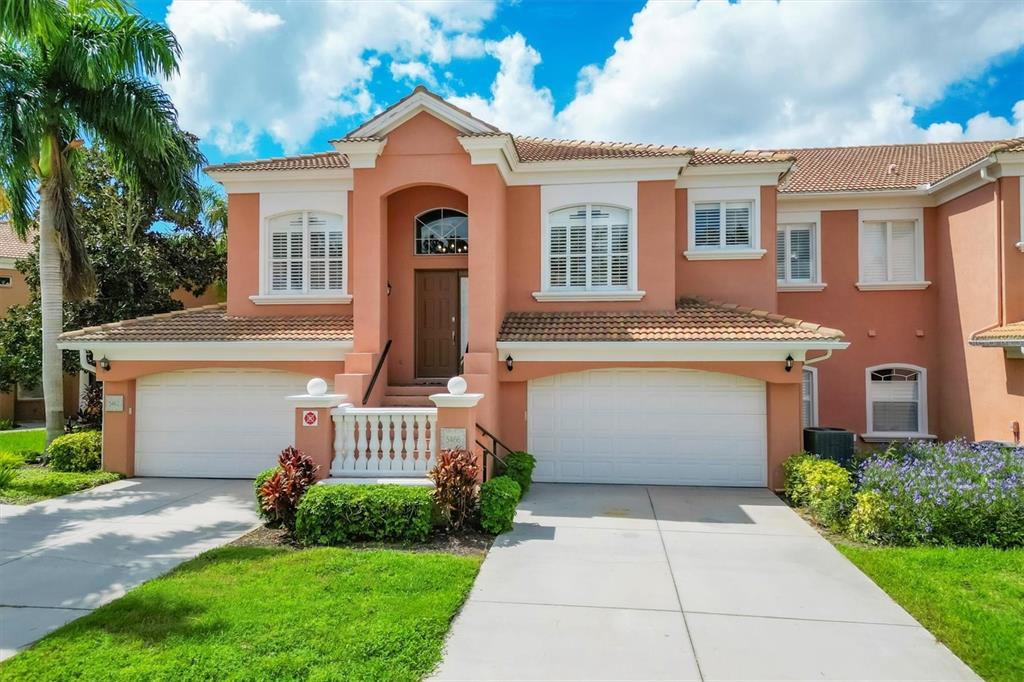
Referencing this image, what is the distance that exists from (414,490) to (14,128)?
11.6 meters

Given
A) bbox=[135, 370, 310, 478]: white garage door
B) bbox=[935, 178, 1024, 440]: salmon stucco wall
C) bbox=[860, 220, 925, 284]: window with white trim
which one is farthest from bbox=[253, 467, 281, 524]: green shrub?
bbox=[860, 220, 925, 284]: window with white trim

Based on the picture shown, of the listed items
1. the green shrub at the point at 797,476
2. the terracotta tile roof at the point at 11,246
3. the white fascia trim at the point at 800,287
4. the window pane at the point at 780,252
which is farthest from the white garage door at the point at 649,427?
the terracotta tile roof at the point at 11,246

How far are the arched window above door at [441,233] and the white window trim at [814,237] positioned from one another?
25.7 ft

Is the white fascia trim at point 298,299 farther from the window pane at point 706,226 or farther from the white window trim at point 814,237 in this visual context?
the white window trim at point 814,237

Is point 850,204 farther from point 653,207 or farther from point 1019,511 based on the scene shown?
point 1019,511

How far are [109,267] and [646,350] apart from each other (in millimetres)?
15807

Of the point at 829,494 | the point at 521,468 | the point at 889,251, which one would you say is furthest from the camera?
the point at 889,251

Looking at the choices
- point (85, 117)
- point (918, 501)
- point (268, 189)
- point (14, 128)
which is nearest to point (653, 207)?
point (918, 501)

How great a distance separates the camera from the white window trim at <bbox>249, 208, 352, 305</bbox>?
13000 millimetres

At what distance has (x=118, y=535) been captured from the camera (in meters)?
8.12

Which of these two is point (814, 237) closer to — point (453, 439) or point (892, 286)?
point (892, 286)

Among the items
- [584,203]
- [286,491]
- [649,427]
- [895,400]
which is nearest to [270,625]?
[286,491]

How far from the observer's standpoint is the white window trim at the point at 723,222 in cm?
1263

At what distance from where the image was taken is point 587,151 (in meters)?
12.6
